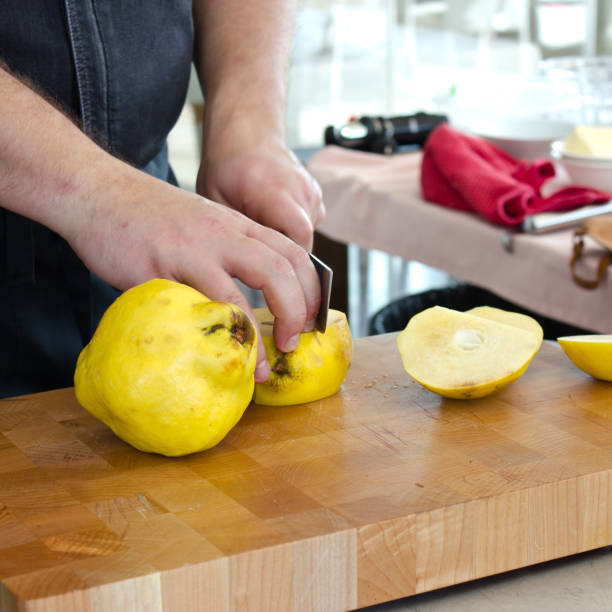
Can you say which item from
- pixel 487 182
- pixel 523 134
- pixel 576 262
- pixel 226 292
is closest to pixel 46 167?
pixel 226 292

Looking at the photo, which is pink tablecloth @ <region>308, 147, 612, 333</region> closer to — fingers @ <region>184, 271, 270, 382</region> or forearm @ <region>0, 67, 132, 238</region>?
fingers @ <region>184, 271, 270, 382</region>

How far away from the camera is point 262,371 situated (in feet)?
2.84

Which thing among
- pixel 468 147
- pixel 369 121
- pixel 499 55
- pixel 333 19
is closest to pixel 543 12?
pixel 499 55

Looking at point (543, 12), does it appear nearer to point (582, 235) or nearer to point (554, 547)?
point (582, 235)

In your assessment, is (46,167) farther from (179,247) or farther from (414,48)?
(414,48)

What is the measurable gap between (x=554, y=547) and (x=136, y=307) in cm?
40

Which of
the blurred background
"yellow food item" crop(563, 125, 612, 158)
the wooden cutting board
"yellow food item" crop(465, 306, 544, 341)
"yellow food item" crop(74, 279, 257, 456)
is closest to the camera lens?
the wooden cutting board

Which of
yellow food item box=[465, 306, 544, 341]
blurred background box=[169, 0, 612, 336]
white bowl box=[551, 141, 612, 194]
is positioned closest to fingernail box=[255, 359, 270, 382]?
yellow food item box=[465, 306, 544, 341]

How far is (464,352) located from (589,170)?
111 cm

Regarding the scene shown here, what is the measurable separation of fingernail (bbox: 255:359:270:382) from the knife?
0.09 meters

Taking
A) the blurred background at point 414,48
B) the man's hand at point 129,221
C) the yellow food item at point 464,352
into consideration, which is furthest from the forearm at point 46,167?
the blurred background at point 414,48

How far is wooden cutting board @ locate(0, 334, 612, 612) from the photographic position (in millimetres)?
638

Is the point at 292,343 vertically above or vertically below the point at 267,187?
below

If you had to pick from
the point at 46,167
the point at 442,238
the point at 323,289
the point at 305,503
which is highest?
the point at 46,167
